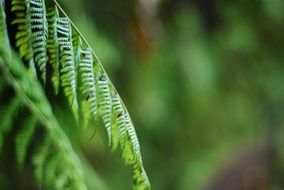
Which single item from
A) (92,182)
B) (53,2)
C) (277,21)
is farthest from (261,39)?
(53,2)

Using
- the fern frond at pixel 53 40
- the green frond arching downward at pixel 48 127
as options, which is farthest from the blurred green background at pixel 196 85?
the fern frond at pixel 53 40

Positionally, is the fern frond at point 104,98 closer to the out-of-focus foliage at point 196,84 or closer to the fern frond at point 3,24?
the fern frond at point 3,24

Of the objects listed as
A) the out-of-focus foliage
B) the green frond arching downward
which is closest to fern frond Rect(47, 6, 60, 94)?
the green frond arching downward

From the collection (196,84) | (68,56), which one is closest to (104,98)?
(68,56)

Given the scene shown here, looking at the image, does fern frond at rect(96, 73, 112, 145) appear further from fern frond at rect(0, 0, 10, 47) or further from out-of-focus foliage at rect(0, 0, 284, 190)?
out-of-focus foliage at rect(0, 0, 284, 190)

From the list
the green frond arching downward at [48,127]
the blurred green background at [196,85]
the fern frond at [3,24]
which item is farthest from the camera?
the blurred green background at [196,85]

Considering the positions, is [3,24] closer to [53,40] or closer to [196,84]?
[53,40]

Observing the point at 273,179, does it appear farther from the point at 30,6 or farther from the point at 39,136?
the point at 30,6

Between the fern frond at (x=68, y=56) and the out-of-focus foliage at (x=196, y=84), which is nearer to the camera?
the fern frond at (x=68, y=56)
